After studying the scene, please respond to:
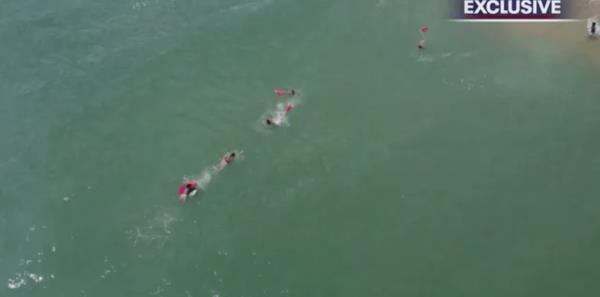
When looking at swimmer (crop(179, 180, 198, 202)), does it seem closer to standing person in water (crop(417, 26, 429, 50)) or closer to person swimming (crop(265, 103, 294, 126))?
person swimming (crop(265, 103, 294, 126))

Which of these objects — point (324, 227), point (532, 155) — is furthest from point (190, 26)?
point (532, 155)

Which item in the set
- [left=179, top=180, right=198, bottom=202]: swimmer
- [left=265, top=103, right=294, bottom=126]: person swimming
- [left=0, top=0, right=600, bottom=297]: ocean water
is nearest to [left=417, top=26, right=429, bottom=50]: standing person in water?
[left=0, top=0, right=600, bottom=297]: ocean water

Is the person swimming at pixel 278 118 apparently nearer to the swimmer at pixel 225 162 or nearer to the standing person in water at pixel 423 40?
the swimmer at pixel 225 162

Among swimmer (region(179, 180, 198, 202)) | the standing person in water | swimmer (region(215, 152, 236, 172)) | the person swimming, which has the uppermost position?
the standing person in water

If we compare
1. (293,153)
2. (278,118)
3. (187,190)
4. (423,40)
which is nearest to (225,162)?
(187,190)

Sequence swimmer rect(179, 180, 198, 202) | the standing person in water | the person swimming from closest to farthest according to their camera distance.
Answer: swimmer rect(179, 180, 198, 202) → the person swimming → the standing person in water

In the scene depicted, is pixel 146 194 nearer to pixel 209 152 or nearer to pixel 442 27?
pixel 209 152

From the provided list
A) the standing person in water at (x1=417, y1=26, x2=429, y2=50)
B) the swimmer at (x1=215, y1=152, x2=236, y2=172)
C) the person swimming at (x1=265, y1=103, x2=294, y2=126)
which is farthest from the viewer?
the standing person in water at (x1=417, y1=26, x2=429, y2=50)
